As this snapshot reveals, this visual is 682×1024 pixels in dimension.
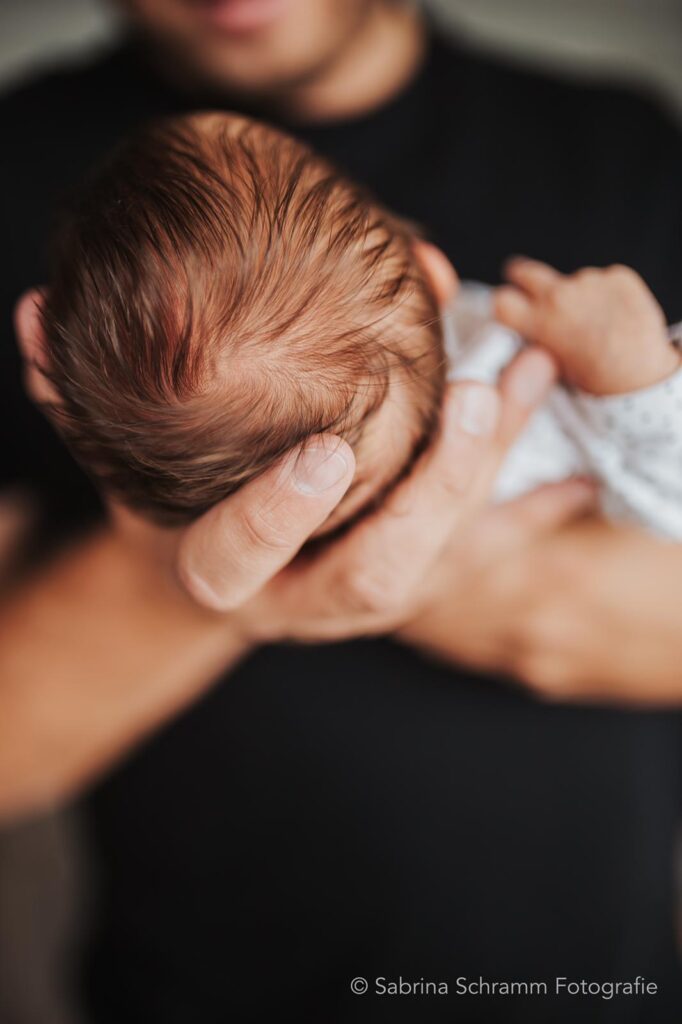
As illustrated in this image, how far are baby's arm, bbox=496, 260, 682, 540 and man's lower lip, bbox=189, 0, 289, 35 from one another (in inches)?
16.4

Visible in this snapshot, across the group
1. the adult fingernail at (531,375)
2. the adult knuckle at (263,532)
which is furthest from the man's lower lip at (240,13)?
the adult knuckle at (263,532)

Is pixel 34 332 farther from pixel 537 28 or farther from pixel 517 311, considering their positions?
pixel 537 28

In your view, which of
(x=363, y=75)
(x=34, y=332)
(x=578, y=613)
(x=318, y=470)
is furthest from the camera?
(x=363, y=75)

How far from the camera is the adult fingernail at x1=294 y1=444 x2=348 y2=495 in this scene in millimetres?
460

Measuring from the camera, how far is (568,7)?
201cm

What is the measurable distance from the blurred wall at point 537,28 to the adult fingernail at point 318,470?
184cm

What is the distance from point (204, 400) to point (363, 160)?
1.64ft

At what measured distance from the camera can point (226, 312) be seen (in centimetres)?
50

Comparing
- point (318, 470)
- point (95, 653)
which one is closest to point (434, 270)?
point (318, 470)

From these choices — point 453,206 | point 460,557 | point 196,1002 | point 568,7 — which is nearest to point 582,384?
point 460,557

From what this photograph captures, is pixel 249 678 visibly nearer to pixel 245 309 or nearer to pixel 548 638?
pixel 548 638

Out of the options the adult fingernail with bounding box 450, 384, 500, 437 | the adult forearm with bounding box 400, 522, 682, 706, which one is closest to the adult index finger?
the adult fingernail with bounding box 450, 384, 500, 437

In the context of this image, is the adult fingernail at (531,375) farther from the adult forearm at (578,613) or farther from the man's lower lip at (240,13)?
the man's lower lip at (240,13)

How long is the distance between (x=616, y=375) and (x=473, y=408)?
3.7 inches
